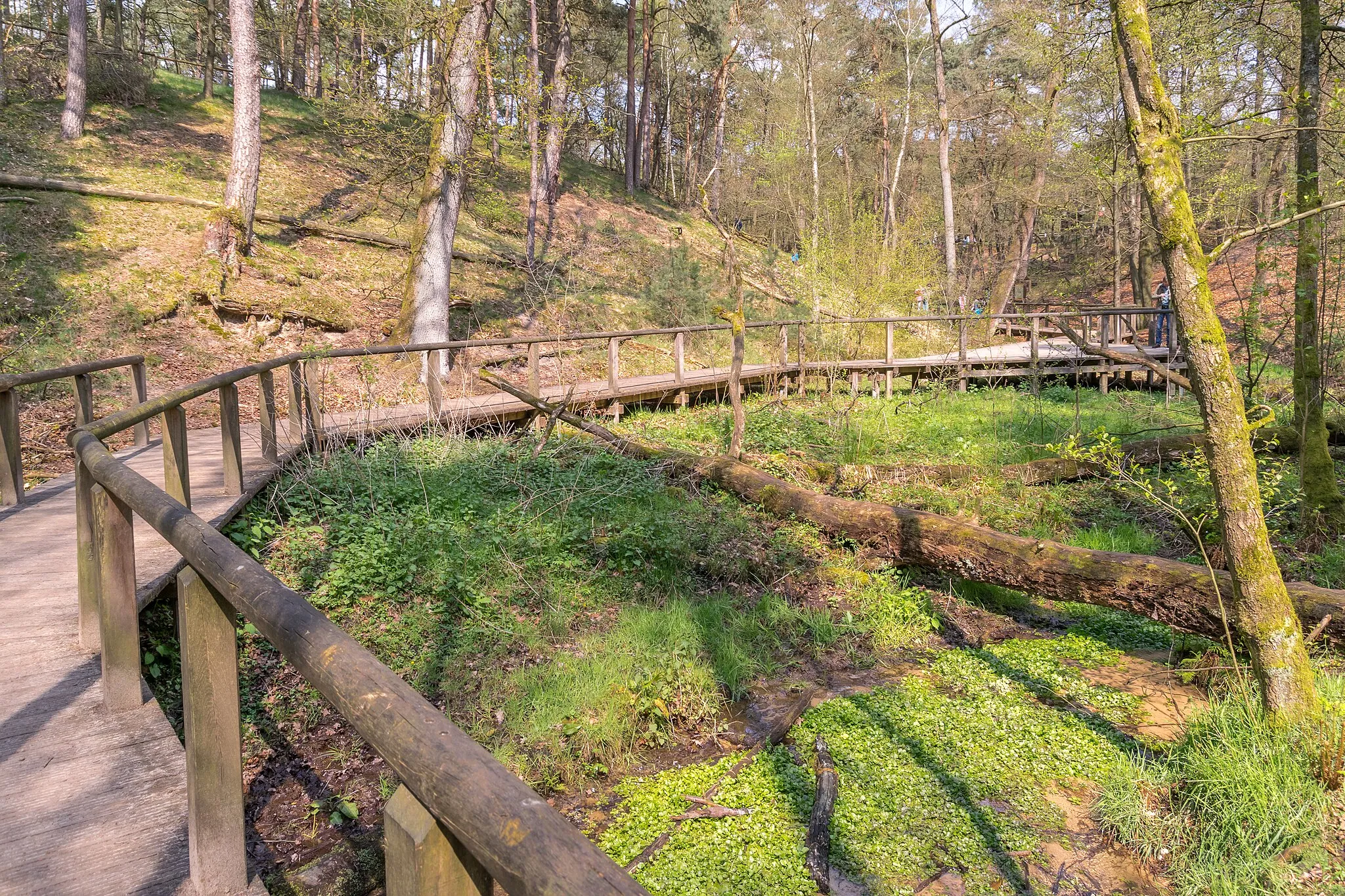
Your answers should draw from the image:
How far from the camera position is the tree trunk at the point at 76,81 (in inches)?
658

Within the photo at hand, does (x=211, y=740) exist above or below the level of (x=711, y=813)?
above

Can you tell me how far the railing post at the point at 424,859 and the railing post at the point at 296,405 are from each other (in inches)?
285

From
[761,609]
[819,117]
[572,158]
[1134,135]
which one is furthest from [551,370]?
[572,158]

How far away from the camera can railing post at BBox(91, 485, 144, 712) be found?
2.74 meters

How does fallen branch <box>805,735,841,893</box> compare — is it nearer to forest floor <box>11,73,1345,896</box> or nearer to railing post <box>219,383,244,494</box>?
forest floor <box>11,73,1345,896</box>

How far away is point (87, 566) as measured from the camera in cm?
329

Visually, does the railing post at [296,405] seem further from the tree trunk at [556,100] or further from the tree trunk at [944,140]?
the tree trunk at [944,140]

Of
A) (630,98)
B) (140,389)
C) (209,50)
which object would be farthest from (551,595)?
(630,98)

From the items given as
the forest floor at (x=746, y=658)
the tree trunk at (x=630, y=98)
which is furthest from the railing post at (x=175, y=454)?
the tree trunk at (x=630, y=98)

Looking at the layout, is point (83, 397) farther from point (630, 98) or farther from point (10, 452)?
point (630, 98)

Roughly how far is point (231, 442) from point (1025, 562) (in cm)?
597

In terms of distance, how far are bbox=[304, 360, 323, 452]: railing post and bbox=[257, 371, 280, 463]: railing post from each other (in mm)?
380

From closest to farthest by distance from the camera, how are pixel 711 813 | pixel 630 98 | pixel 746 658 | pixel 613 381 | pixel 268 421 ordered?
pixel 711 813 → pixel 746 658 → pixel 268 421 → pixel 613 381 → pixel 630 98

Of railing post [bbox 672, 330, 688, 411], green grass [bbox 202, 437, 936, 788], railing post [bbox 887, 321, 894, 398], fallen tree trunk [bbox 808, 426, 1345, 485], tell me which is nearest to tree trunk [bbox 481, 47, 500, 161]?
railing post [bbox 672, 330, 688, 411]
